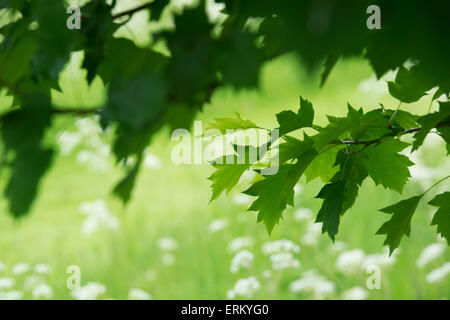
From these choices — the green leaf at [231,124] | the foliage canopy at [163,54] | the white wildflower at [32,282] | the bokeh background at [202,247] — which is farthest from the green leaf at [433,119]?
the white wildflower at [32,282]

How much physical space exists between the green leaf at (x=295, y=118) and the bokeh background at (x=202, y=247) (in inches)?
45.3

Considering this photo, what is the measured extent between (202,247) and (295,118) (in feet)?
6.84

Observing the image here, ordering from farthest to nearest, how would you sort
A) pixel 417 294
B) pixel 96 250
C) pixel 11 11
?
pixel 96 250 < pixel 417 294 < pixel 11 11

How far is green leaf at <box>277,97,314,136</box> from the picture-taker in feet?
2.46

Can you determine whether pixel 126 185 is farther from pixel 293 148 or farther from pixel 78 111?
pixel 293 148

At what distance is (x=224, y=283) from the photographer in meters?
2.44

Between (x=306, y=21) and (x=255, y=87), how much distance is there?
0.20 ft

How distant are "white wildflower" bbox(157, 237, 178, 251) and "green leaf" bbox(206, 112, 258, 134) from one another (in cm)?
187

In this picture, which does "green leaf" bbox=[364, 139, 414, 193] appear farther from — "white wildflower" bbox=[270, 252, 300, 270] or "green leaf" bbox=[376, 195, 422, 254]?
"white wildflower" bbox=[270, 252, 300, 270]

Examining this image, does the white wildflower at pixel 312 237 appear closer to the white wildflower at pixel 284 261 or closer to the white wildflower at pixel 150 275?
the white wildflower at pixel 284 261

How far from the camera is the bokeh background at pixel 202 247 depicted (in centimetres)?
216

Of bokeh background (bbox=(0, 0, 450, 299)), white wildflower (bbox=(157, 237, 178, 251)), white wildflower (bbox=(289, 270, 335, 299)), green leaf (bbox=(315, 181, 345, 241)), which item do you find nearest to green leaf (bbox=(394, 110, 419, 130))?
green leaf (bbox=(315, 181, 345, 241))
